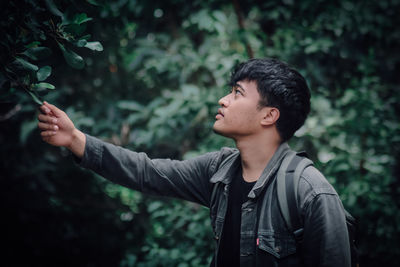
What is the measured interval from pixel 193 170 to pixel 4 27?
1.16 m

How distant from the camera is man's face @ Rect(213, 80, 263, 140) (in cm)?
182

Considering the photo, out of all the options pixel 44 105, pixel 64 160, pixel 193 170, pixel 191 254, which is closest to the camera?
pixel 44 105

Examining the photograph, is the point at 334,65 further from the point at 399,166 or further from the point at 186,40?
the point at 186,40

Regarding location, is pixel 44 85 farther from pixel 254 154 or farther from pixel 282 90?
pixel 282 90

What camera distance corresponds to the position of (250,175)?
1812 millimetres

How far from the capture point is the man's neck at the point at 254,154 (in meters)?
1.81

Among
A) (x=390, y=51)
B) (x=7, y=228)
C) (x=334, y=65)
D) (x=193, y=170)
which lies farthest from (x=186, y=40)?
A: (x=7, y=228)

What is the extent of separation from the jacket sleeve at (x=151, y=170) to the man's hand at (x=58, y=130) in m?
0.05

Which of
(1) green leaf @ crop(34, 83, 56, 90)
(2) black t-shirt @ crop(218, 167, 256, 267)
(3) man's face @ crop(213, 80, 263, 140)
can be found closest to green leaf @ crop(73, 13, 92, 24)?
(1) green leaf @ crop(34, 83, 56, 90)

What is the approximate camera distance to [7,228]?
4.15 metres

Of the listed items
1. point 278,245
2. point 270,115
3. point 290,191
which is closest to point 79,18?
point 270,115

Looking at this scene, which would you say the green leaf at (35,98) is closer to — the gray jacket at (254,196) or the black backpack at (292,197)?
the gray jacket at (254,196)

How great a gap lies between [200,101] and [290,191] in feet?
4.83

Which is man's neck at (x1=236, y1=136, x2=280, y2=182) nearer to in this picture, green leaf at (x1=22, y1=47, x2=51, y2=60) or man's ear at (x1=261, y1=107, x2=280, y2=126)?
man's ear at (x1=261, y1=107, x2=280, y2=126)
